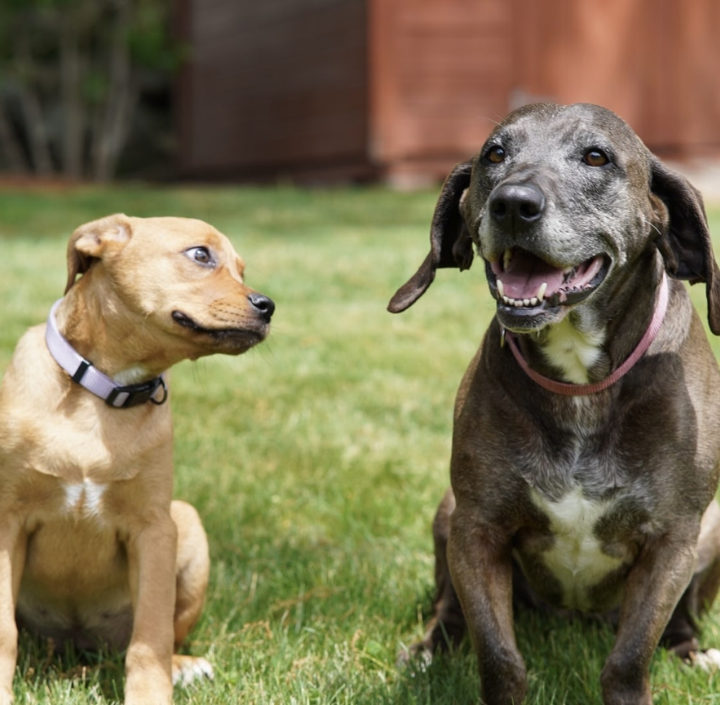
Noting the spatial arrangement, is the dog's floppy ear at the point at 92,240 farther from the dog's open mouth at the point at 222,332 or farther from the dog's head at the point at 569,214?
the dog's head at the point at 569,214

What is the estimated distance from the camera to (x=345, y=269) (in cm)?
924

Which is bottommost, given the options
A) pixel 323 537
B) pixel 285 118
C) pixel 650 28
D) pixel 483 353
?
pixel 285 118

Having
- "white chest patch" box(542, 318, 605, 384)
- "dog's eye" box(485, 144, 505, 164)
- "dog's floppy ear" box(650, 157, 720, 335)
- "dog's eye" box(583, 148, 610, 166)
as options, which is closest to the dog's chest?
"white chest patch" box(542, 318, 605, 384)

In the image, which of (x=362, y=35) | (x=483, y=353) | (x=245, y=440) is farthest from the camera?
(x=362, y=35)

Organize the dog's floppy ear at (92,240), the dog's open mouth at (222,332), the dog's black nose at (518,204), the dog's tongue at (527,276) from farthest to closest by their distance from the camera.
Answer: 1. the dog's floppy ear at (92,240)
2. the dog's open mouth at (222,332)
3. the dog's tongue at (527,276)
4. the dog's black nose at (518,204)

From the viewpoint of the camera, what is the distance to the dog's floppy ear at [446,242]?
360 centimetres

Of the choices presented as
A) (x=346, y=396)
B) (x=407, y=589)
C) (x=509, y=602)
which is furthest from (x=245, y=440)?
(x=509, y=602)

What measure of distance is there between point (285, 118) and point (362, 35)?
2.69m

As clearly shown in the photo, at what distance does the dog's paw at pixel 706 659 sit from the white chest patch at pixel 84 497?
1968 millimetres

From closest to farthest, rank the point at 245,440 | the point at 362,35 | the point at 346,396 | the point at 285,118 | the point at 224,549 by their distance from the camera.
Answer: the point at 224,549
the point at 245,440
the point at 346,396
the point at 362,35
the point at 285,118

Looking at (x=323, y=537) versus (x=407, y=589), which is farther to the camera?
Answer: (x=323, y=537)

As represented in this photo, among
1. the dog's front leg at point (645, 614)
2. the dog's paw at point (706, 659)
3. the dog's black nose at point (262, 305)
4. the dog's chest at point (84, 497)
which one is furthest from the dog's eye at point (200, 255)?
the dog's paw at point (706, 659)

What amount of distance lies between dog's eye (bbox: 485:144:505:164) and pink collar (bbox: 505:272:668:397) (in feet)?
1.89

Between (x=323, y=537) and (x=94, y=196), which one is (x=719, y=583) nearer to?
(x=323, y=537)
